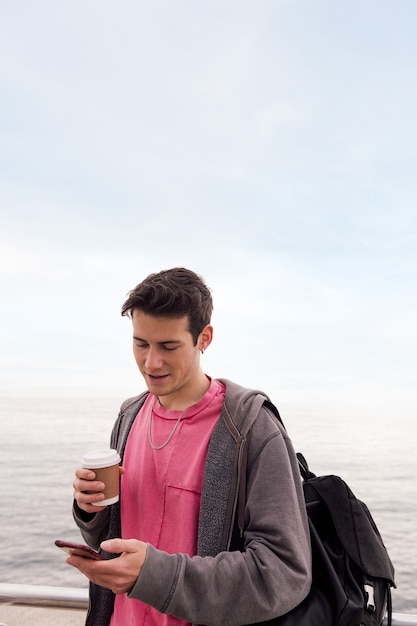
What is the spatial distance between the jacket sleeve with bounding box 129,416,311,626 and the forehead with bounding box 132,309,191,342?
416mm

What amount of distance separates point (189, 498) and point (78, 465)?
833 cm

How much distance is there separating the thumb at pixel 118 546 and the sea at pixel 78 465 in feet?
7.90

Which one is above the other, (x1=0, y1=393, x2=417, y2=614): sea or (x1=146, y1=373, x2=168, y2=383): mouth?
(x1=146, y1=373, x2=168, y2=383): mouth

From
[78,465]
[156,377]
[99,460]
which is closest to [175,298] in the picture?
[156,377]

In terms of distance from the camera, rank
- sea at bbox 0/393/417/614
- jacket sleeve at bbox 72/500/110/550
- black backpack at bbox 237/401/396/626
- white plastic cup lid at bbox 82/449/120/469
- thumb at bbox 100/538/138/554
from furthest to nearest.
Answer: sea at bbox 0/393/417/614 < jacket sleeve at bbox 72/500/110/550 < white plastic cup lid at bbox 82/449/120/469 < black backpack at bbox 237/401/396/626 < thumb at bbox 100/538/138/554

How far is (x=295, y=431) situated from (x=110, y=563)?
23351 millimetres

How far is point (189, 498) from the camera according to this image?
49.5 inches

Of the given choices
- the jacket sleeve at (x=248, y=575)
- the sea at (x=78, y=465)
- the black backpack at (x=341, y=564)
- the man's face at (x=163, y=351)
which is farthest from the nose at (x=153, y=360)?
the sea at (x=78, y=465)

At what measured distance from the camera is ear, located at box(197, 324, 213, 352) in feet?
4.60

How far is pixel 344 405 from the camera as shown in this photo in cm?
4316

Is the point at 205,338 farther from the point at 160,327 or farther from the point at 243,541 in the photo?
the point at 243,541

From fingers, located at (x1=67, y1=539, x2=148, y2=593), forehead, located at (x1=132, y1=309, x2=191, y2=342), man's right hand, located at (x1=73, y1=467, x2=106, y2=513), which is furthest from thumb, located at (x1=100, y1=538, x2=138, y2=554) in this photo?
forehead, located at (x1=132, y1=309, x2=191, y2=342)

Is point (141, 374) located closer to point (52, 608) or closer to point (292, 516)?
point (292, 516)

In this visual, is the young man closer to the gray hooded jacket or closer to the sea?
the gray hooded jacket
